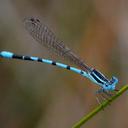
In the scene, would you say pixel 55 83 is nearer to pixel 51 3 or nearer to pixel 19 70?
pixel 19 70

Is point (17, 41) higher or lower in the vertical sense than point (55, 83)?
higher

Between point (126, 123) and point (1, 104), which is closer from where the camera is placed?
point (126, 123)

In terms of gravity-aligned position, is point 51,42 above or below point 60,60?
below

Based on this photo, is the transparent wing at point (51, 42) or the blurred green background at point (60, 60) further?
the blurred green background at point (60, 60)

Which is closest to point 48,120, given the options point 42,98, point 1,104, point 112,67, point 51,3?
point 42,98

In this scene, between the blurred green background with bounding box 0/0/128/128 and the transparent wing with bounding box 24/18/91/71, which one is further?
the blurred green background with bounding box 0/0/128/128

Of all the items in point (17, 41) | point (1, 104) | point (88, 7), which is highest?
point (88, 7)

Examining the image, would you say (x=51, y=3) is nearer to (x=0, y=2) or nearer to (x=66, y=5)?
(x=66, y=5)

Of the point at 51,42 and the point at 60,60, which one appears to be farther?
the point at 60,60
